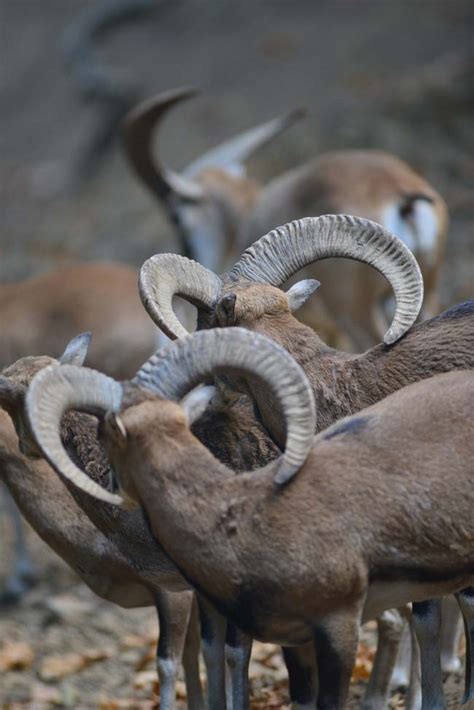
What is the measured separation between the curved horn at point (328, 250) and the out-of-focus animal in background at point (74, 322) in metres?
4.48

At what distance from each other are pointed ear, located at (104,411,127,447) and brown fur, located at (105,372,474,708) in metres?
0.02

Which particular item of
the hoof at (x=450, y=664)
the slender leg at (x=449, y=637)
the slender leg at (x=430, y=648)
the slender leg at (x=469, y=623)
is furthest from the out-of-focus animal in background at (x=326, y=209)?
the slender leg at (x=430, y=648)

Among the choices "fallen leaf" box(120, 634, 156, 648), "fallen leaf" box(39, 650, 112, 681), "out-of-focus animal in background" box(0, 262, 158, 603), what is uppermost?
"out-of-focus animal in background" box(0, 262, 158, 603)

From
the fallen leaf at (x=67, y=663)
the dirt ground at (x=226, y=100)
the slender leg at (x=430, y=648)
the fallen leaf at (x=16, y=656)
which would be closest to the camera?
the slender leg at (x=430, y=648)

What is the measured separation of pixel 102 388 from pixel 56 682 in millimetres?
4148

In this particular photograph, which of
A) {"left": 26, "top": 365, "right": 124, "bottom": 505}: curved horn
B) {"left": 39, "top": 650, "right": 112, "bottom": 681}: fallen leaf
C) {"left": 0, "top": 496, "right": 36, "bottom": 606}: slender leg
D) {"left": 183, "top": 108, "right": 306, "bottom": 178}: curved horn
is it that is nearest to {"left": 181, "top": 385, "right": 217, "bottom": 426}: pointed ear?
{"left": 26, "top": 365, "right": 124, "bottom": 505}: curved horn

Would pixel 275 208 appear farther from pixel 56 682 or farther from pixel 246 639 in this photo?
pixel 246 639

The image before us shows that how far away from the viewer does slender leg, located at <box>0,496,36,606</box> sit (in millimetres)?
10273

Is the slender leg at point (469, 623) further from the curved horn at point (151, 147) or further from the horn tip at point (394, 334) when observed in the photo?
the curved horn at point (151, 147)

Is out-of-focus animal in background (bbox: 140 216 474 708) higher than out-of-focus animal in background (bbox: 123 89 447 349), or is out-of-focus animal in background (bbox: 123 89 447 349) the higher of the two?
out-of-focus animal in background (bbox: 123 89 447 349)

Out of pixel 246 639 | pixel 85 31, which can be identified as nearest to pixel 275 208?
pixel 246 639

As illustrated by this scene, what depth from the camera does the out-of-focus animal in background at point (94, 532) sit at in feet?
19.2

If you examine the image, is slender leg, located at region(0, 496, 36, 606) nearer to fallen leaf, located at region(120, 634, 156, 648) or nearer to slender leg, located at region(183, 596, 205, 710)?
fallen leaf, located at region(120, 634, 156, 648)

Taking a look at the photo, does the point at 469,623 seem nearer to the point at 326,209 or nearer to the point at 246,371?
the point at 246,371
